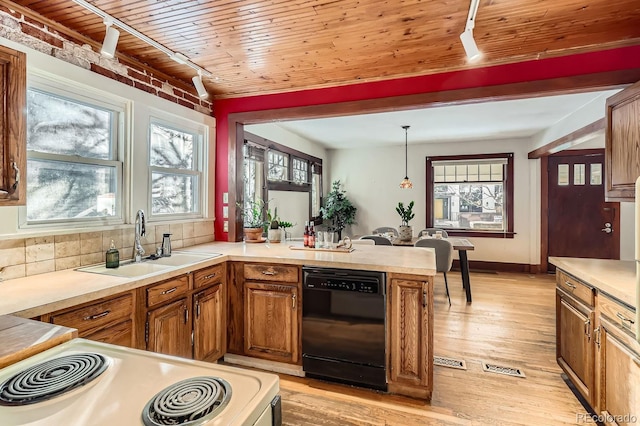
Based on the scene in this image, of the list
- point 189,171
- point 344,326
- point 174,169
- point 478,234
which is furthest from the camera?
point 478,234

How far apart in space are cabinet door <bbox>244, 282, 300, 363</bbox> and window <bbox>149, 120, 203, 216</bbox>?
1169 mm

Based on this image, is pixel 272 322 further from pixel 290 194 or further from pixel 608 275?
pixel 290 194

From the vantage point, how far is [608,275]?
1.96m

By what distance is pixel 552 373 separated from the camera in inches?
101

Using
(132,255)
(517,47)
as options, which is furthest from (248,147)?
(517,47)

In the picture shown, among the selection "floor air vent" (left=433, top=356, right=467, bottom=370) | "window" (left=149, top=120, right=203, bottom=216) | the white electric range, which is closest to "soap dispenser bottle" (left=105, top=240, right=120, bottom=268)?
"window" (left=149, top=120, right=203, bottom=216)

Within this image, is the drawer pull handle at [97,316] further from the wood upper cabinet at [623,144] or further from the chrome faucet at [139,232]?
the wood upper cabinet at [623,144]

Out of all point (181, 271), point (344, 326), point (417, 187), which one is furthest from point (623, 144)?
point (417, 187)

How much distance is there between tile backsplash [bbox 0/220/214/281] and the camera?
6.17ft

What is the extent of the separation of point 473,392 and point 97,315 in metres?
2.42

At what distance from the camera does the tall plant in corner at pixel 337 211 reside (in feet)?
21.8

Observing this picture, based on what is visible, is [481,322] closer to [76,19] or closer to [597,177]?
[597,177]

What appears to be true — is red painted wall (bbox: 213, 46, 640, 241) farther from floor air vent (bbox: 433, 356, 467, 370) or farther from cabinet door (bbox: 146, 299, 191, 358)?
floor air vent (bbox: 433, 356, 467, 370)

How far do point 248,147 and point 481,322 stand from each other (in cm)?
343
